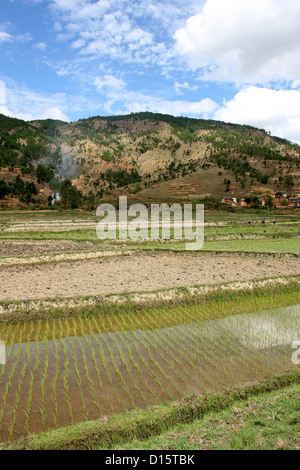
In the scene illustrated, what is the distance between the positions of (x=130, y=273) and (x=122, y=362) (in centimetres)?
664

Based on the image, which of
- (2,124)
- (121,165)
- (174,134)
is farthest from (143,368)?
(174,134)

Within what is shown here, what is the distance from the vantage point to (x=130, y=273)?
41.7ft

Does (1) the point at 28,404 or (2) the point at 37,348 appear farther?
(2) the point at 37,348

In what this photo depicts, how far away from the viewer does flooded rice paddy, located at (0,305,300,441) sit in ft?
15.8

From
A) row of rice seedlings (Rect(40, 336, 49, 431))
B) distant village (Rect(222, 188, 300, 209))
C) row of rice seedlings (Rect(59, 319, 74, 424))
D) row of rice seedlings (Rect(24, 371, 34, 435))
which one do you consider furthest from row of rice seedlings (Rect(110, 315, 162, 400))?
distant village (Rect(222, 188, 300, 209))

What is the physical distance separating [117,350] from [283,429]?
3.82 metres

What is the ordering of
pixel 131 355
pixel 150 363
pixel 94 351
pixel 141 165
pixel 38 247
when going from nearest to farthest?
1. pixel 150 363
2. pixel 131 355
3. pixel 94 351
4. pixel 38 247
5. pixel 141 165

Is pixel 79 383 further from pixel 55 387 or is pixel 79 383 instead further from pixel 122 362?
pixel 122 362

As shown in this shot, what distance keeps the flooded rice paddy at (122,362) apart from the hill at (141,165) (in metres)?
68.2

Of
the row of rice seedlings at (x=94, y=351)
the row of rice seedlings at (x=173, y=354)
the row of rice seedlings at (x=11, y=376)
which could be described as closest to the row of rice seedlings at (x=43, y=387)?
the row of rice seedlings at (x=11, y=376)

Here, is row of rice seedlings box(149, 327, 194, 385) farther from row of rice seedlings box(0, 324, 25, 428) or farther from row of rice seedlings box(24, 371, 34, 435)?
row of rice seedlings box(0, 324, 25, 428)

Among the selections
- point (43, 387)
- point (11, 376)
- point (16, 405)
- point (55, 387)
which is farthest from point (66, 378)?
point (11, 376)

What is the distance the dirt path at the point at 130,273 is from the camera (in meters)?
10.2

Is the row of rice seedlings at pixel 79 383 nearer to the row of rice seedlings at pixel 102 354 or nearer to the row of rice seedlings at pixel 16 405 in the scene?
the row of rice seedlings at pixel 102 354
